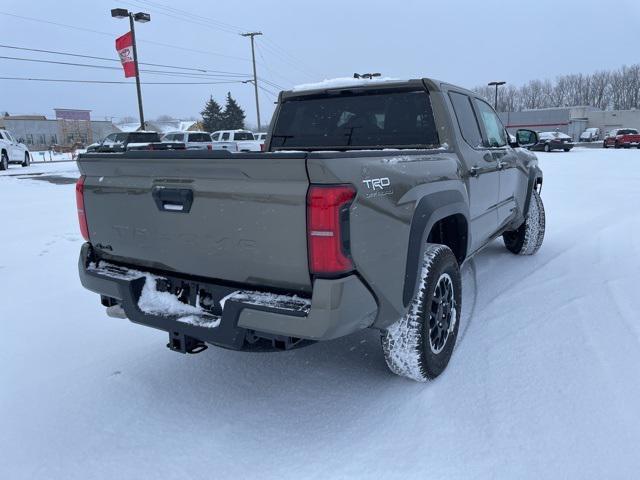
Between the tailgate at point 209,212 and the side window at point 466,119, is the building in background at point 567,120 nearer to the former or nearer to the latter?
the side window at point 466,119

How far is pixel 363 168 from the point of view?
2250 millimetres

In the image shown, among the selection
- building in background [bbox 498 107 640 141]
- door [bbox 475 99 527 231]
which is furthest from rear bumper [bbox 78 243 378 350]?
building in background [bbox 498 107 640 141]

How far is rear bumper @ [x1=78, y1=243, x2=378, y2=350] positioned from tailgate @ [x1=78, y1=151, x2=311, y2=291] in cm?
9

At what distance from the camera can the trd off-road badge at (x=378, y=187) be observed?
226 centimetres

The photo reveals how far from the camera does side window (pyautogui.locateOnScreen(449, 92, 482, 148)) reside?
150 inches

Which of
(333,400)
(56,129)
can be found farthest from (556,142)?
(56,129)

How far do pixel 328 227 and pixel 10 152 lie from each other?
2541cm

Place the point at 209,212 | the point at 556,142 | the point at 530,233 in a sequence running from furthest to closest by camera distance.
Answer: the point at 556,142
the point at 530,233
the point at 209,212

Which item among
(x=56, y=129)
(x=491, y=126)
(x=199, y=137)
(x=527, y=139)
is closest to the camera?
(x=491, y=126)

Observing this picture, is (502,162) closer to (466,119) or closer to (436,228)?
(466,119)

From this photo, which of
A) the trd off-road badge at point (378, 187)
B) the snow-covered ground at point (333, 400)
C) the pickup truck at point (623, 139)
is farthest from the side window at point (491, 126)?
the pickup truck at point (623, 139)

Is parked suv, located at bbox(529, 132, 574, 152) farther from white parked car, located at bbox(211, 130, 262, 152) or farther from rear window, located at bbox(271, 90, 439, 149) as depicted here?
rear window, located at bbox(271, 90, 439, 149)

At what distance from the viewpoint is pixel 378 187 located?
234 centimetres

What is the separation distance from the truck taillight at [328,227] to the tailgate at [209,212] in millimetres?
42
